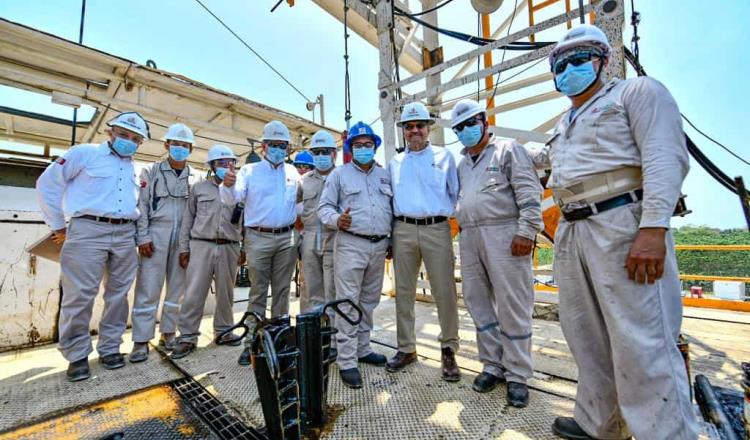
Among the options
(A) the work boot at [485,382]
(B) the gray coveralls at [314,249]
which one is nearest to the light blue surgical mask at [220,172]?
(B) the gray coveralls at [314,249]

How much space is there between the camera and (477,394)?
6.86 feet

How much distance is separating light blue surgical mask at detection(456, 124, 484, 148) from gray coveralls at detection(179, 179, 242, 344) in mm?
2183

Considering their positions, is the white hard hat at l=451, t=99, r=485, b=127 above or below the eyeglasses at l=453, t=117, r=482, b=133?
above

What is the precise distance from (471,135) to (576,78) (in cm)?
79

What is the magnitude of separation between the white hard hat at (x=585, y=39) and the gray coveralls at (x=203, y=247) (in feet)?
9.32

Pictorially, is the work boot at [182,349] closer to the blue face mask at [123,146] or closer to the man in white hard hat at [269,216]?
the man in white hard hat at [269,216]

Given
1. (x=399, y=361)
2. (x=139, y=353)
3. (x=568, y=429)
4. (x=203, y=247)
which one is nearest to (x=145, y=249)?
(x=203, y=247)

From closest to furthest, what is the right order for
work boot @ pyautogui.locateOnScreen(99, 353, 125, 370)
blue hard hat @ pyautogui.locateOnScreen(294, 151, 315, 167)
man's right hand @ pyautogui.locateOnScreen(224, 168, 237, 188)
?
work boot @ pyautogui.locateOnScreen(99, 353, 125, 370) < man's right hand @ pyautogui.locateOnScreen(224, 168, 237, 188) < blue hard hat @ pyautogui.locateOnScreen(294, 151, 315, 167)

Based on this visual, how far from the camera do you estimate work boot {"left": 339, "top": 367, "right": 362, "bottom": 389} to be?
221 centimetres

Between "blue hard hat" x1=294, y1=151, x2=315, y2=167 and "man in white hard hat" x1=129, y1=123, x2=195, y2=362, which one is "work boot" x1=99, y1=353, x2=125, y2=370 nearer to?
"man in white hard hat" x1=129, y1=123, x2=195, y2=362

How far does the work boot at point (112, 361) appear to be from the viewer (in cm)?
265

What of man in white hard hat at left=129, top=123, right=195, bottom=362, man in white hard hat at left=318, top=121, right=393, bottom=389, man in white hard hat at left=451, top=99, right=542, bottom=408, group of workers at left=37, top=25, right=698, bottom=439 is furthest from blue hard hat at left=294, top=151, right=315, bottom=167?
man in white hard hat at left=451, top=99, right=542, bottom=408

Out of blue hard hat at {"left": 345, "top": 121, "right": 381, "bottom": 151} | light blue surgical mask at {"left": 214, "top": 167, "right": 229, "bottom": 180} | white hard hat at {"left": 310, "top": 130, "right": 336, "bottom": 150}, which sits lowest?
light blue surgical mask at {"left": 214, "top": 167, "right": 229, "bottom": 180}

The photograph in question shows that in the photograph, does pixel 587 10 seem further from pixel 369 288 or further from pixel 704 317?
pixel 704 317
